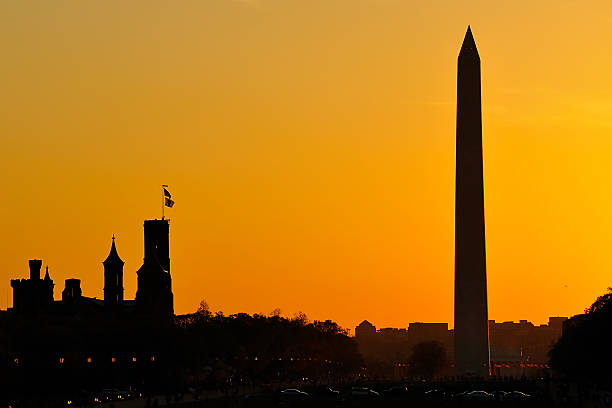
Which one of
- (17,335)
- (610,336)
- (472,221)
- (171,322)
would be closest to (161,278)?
(171,322)

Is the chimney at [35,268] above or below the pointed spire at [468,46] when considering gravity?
below

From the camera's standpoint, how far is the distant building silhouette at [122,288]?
148125mm

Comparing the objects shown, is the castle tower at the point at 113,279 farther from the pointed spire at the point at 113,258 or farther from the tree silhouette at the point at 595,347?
the tree silhouette at the point at 595,347

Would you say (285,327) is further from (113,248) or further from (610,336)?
(610,336)

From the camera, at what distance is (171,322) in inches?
6344

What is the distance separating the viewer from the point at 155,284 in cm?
16338

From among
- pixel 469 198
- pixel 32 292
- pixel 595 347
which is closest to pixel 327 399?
pixel 469 198

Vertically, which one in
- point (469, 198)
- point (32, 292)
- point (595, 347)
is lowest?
point (595, 347)

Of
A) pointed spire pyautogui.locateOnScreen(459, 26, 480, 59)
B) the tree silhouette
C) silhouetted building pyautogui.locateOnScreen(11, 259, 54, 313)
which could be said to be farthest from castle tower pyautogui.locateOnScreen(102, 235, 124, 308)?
pointed spire pyautogui.locateOnScreen(459, 26, 480, 59)

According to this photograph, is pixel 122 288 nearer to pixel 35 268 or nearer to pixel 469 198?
pixel 35 268

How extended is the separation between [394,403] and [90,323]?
44.1m

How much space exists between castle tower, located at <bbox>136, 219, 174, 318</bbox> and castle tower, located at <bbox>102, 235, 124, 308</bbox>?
3.57 m

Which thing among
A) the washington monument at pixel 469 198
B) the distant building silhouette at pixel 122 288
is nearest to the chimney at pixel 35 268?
the distant building silhouette at pixel 122 288

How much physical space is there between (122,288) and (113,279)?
2741 mm
